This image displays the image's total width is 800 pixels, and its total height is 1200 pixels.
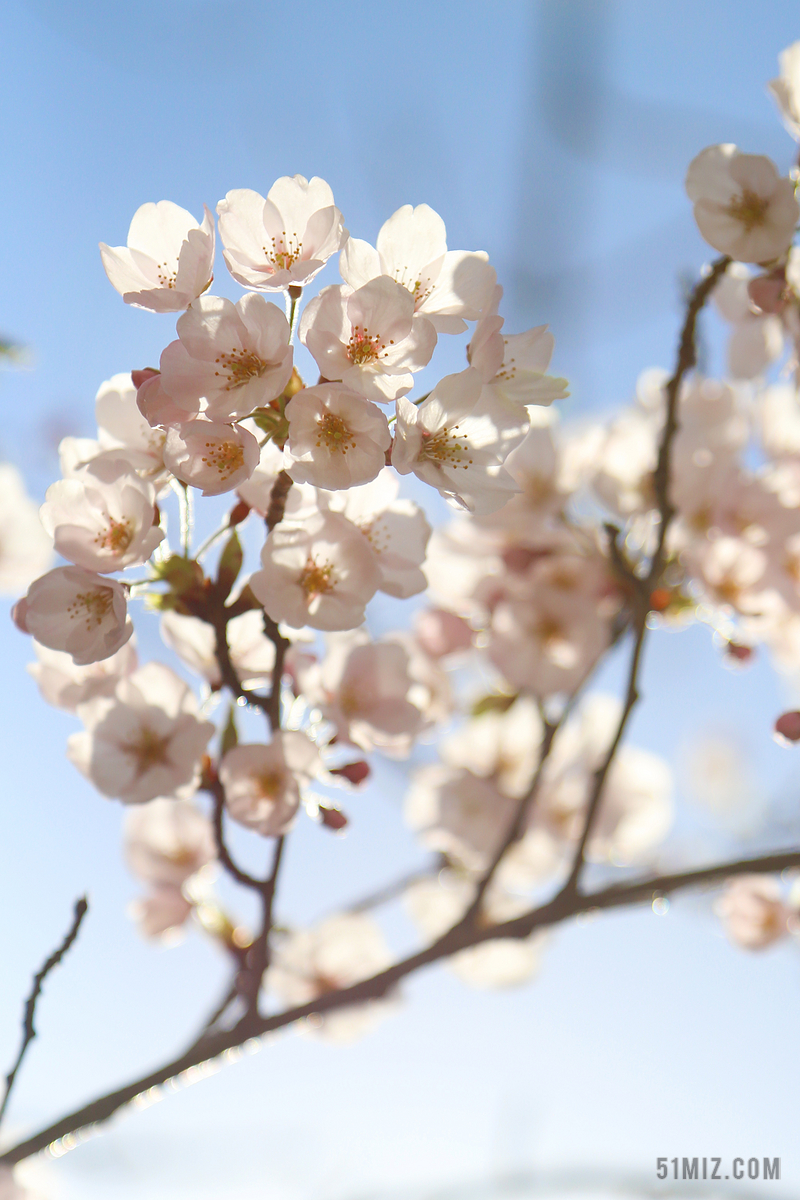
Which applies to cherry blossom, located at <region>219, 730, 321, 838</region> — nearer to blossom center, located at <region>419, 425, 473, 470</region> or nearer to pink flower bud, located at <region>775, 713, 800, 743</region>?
blossom center, located at <region>419, 425, 473, 470</region>

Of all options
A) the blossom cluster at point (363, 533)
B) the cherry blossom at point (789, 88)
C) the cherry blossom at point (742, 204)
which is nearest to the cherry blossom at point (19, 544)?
the blossom cluster at point (363, 533)

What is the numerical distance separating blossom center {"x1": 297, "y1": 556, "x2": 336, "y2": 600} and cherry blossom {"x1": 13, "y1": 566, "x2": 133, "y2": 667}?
0.19m

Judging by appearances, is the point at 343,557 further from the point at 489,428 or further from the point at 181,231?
the point at 181,231

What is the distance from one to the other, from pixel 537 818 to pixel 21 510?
1205 millimetres

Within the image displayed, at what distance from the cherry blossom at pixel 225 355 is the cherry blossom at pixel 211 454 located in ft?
0.05

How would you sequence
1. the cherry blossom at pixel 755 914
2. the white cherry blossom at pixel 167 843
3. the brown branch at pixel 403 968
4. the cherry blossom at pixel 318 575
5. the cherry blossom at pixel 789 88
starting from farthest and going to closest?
the cherry blossom at pixel 755 914
the white cherry blossom at pixel 167 843
the cherry blossom at pixel 789 88
the brown branch at pixel 403 968
the cherry blossom at pixel 318 575

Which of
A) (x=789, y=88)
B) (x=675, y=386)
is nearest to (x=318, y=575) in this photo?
(x=675, y=386)

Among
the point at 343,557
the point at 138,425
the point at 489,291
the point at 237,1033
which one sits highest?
the point at 489,291

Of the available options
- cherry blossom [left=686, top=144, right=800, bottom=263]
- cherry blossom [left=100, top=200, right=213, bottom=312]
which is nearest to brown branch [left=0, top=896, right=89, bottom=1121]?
Result: cherry blossom [left=100, top=200, right=213, bottom=312]

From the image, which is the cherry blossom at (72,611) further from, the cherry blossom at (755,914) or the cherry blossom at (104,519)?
the cherry blossom at (755,914)

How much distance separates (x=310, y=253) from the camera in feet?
2.60

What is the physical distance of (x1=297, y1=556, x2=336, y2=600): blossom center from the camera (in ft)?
2.82

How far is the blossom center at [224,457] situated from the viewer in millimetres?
750

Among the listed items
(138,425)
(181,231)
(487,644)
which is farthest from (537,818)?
(181,231)
